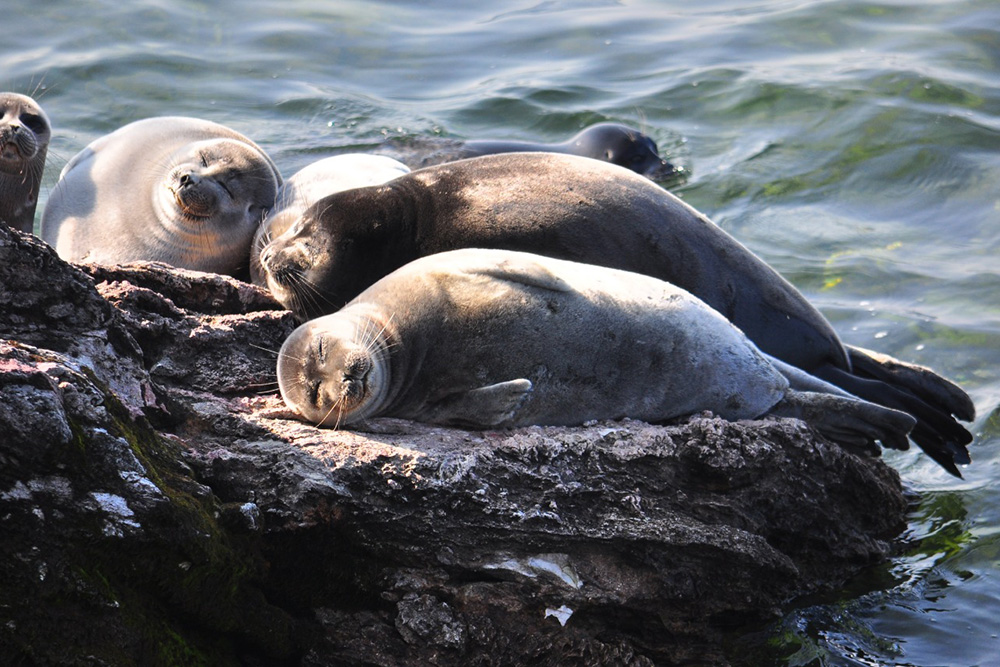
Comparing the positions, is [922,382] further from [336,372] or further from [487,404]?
[336,372]

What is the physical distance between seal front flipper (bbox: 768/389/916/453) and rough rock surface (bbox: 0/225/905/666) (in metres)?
0.29

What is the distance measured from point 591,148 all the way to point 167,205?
4386 mm

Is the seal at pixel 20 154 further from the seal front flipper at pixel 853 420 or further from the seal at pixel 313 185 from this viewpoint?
the seal front flipper at pixel 853 420

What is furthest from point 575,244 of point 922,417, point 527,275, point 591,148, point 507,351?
point 591,148

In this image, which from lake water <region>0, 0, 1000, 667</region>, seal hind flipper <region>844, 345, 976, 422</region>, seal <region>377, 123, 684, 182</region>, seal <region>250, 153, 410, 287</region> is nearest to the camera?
seal hind flipper <region>844, 345, 976, 422</region>

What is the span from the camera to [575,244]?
4844 mm

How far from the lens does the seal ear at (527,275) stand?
415cm

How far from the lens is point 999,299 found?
7.60 m

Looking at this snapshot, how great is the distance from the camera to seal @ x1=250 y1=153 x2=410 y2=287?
539 cm

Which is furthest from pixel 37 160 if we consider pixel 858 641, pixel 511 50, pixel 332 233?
pixel 511 50

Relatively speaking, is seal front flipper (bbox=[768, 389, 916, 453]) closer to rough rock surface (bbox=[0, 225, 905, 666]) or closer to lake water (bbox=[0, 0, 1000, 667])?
rough rock surface (bbox=[0, 225, 905, 666])

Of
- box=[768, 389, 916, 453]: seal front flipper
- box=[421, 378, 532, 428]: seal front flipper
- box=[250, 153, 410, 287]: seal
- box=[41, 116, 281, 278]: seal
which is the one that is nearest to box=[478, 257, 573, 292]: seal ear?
box=[421, 378, 532, 428]: seal front flipper

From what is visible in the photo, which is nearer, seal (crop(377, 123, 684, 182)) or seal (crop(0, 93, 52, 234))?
seal (crop(0, 93, 52, 234))

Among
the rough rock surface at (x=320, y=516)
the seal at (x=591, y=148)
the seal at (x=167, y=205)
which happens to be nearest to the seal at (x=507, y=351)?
the rough rock surface at (x=320, y=516)
